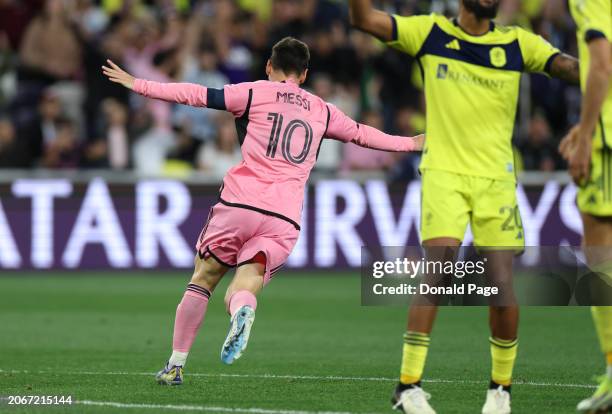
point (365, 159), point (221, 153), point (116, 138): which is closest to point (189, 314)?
point (221, 153)

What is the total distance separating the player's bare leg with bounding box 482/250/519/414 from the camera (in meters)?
7.74

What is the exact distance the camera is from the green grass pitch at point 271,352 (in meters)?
8.43

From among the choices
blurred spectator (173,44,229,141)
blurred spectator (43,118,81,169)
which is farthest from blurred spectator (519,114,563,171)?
blurred spectator (43,118,81,169)

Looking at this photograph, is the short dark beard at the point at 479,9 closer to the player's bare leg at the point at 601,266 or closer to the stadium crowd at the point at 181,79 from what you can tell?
the player's bare leg at the point at 601,266

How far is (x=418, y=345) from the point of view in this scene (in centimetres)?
755

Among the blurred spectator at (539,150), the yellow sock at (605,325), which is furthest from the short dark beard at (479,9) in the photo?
the blurred spectator at (539,150)

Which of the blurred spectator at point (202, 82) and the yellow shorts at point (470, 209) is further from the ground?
the blurred spectator at point (202, 82)

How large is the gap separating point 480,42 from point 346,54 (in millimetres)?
13160

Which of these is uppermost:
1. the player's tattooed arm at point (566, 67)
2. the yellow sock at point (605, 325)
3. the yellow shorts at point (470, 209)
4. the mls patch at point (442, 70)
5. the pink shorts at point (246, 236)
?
the player's tattooed arm at point (566, 67)

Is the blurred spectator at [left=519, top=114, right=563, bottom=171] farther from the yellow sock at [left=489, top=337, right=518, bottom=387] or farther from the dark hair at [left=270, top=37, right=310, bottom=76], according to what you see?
the yellow sock at [left=489, top=337, right=518, bottom=387]

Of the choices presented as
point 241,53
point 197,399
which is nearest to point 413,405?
point 197,399

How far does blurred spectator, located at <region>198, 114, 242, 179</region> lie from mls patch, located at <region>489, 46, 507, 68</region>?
1156cm

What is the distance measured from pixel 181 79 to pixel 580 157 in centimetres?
1352

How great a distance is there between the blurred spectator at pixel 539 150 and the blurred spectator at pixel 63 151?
6671 mm
